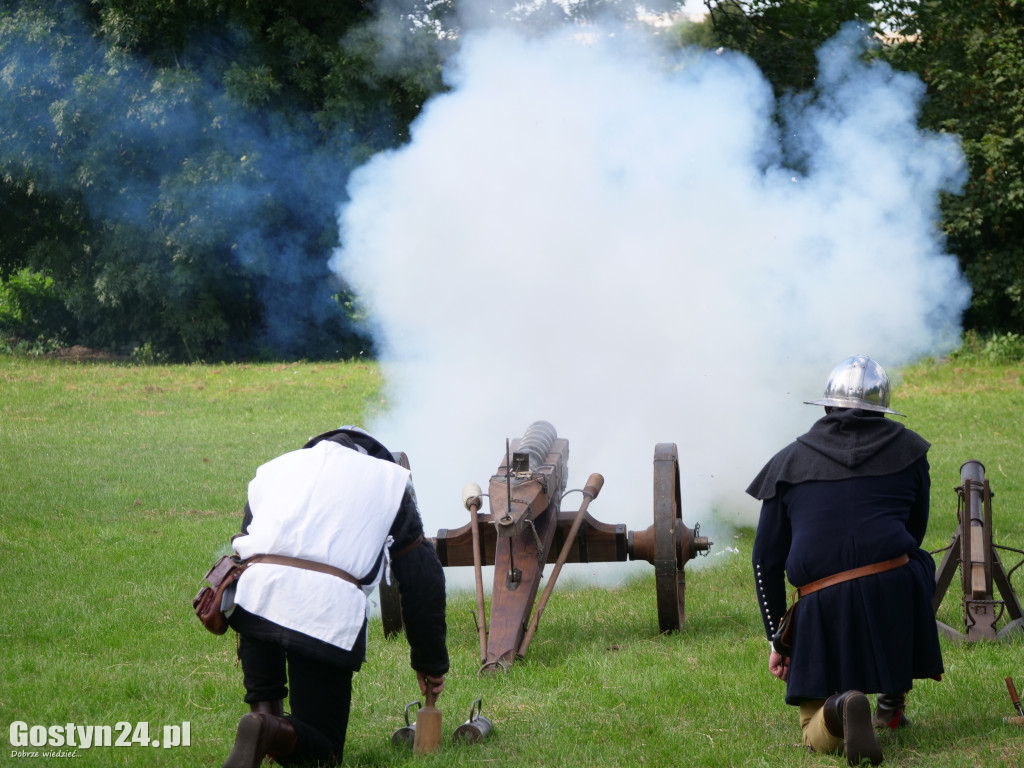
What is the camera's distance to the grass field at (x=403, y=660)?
4.42 metres

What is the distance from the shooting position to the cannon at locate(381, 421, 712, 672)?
5598 millimetres

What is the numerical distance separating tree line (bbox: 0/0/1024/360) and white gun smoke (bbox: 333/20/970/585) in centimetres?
802

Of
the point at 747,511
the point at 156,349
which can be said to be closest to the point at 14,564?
the point at 747,511

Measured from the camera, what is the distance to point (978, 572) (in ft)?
18.9

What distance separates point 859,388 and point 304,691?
89.2 inches

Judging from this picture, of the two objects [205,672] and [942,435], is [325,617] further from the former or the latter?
[942,435]

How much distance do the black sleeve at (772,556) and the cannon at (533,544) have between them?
1374mm

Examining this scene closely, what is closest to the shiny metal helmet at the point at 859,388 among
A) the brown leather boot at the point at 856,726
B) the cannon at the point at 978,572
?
the brown leather boot at the point at 856,726

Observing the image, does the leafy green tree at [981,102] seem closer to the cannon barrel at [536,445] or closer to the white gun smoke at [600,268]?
the white gun smoke at [600,268]

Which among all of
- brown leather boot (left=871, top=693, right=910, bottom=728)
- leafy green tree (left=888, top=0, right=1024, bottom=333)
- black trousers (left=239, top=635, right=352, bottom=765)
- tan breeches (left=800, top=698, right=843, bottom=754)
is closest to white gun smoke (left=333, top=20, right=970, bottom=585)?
brown leather boot (left=871, top=693, right=910, bottom=728)

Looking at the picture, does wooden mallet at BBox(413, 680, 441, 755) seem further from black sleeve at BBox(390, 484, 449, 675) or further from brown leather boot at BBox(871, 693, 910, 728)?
brown leather boot at BBox(871, 693, 910, 728)

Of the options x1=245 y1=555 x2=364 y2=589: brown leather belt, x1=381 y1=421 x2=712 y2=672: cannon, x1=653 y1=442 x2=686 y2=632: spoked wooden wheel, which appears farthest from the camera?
x1=653 y1=442 x2=686 y2=632: spoked wooden wheel

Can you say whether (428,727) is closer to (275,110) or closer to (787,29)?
(275,110)

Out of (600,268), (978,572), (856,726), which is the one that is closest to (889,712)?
(856,726)
